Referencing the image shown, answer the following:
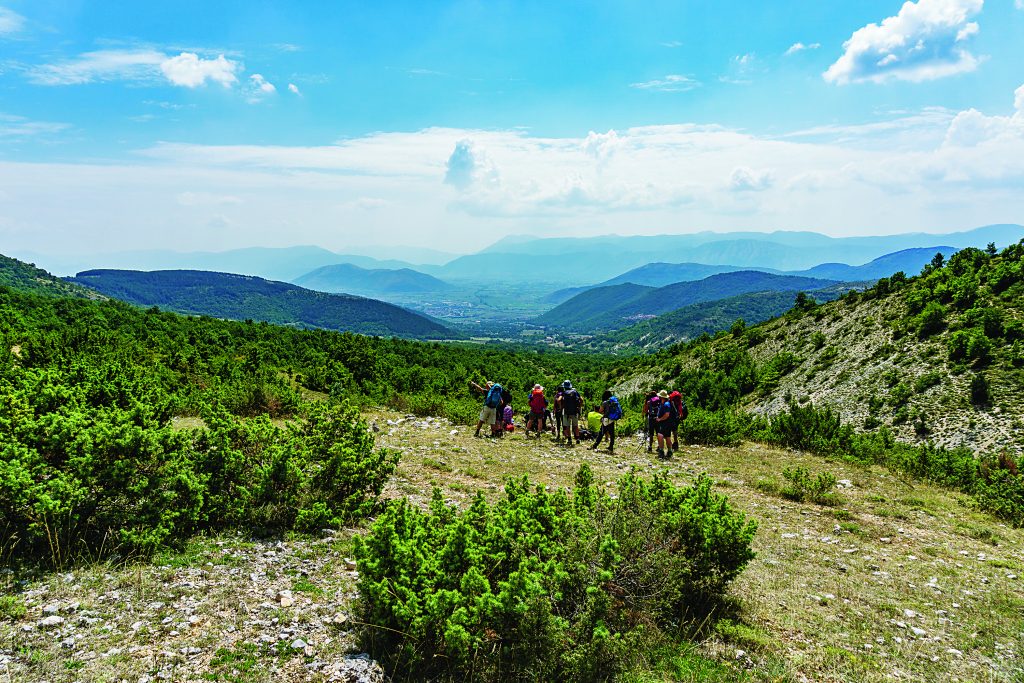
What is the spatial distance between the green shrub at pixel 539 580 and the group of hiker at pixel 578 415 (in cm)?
968

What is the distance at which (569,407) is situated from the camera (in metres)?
17.8

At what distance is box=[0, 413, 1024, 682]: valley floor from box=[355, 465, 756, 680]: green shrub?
556mm

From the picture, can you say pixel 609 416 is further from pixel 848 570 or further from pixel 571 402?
pixel 848 570

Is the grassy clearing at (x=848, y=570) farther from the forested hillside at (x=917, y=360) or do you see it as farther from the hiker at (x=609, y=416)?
the forested hillside at (x=917, y=360)

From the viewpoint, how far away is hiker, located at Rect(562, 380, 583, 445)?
1759cm

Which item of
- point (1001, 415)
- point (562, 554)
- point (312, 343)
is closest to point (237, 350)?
point (312, 343)

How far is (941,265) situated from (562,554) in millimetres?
36264

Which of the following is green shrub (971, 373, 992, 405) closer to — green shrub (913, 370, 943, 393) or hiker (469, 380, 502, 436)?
green shrub (913, 370, 943, 393)

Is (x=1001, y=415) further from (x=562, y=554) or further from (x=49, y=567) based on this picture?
(x=49, y=567)

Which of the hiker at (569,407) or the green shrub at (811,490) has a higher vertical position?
the hiker at (569,407)

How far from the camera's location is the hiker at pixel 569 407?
17594mm

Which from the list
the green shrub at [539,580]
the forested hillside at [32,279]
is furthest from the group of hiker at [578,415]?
the forested hillside at [32,279]

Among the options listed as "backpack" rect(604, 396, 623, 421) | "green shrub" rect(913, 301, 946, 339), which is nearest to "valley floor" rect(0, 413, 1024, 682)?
"backpack" rect(604, 396, 623, 421)

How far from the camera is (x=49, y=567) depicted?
6102 millimetres
